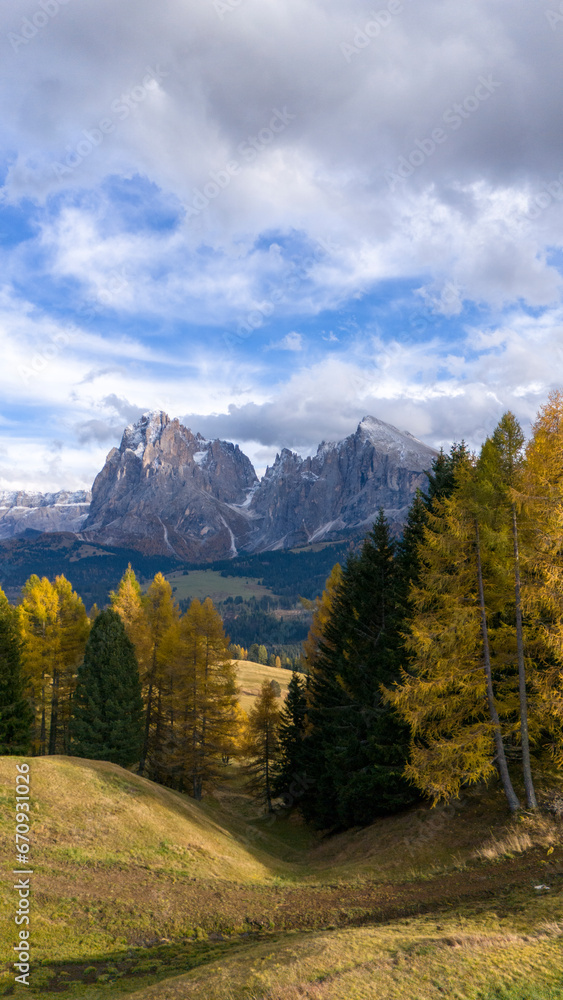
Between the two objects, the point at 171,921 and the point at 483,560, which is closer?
the point at 171,921

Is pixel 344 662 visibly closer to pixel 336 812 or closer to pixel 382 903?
pixel 336 812

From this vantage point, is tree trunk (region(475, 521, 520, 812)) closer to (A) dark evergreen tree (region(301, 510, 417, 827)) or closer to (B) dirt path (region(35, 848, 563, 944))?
(B) dirt path (region(35, 848, 563, 944))

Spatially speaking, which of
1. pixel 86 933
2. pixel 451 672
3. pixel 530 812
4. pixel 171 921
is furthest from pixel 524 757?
pixel 86 933

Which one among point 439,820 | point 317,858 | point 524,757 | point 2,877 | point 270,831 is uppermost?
point 524,757

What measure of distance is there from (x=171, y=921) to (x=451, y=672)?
1244cm

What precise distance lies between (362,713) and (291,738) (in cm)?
1509

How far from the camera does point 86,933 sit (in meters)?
13.8

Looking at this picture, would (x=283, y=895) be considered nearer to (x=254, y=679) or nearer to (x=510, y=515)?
(x=510, y=515)

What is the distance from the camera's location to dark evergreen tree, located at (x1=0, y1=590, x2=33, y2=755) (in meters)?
29.8

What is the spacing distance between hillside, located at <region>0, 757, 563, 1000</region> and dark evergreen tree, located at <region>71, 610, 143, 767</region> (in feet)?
20.4

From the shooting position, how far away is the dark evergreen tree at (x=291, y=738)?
124ft

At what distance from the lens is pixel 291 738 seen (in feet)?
128

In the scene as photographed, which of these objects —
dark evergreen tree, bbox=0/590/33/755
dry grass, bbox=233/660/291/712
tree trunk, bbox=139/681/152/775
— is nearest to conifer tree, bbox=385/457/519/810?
dark evergreen tree, bbox=0/590/33/755

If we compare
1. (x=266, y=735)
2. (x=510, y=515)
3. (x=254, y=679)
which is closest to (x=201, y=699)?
(x=266, y=735)
